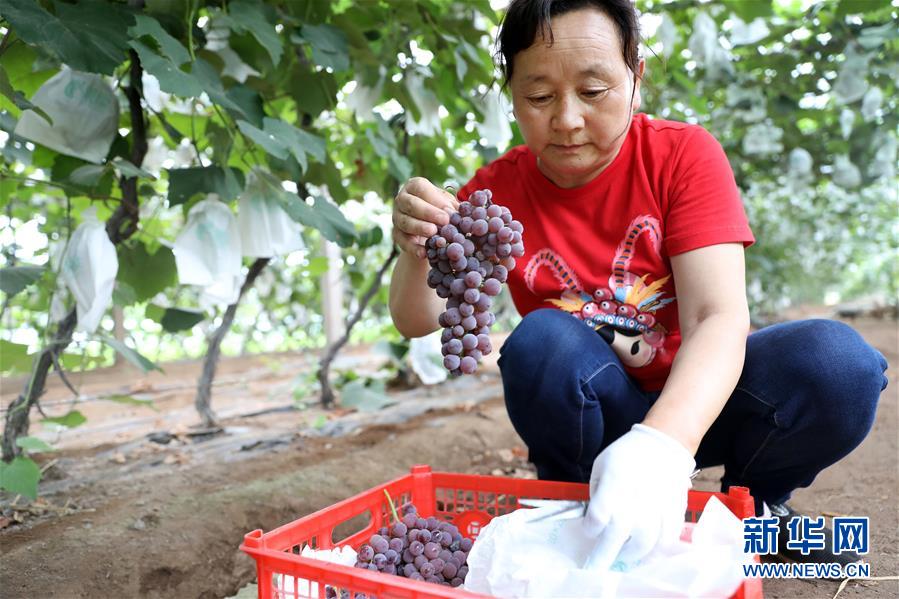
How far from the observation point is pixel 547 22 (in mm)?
1215

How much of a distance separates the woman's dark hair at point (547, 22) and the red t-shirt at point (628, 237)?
0.22 meters

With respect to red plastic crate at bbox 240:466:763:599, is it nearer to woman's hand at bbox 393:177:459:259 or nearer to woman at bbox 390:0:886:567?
woman at bbox 390:0:886:567

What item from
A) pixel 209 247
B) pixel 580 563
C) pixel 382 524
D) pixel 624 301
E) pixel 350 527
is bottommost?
pixel 350 527

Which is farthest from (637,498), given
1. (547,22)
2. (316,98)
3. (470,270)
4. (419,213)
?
(316,98)

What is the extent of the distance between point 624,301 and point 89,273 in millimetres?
1190

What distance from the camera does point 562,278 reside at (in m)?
1.49

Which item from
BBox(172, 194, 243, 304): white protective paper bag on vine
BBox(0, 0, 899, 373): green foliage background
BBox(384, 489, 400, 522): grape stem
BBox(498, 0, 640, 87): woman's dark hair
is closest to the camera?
BBox(498, 0, 640, 87): woman's dark hair

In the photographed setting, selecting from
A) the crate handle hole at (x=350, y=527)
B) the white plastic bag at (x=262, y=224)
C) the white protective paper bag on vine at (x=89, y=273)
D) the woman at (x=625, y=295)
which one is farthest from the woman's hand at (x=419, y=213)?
the crate handle hole at (x=350, y=527)

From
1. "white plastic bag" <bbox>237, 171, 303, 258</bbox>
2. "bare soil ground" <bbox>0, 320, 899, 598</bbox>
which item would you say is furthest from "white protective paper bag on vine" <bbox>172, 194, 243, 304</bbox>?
"bare soil ground" <bbox>0, 320, 899, 598</bbox>

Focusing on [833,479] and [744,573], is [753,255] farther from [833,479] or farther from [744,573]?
[744,573]

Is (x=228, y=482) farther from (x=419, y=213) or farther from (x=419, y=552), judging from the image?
(x=419, y=213)

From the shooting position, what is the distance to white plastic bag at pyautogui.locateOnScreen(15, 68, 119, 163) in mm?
1533

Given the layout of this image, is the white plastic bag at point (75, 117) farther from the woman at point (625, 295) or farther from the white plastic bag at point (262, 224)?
the woman at point (625, 295)

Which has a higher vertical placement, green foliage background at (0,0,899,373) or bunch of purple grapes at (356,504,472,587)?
green foliage background at (0,0,899,373)
